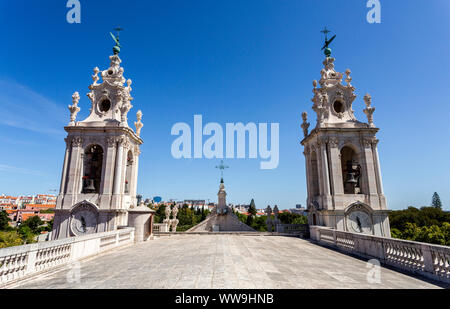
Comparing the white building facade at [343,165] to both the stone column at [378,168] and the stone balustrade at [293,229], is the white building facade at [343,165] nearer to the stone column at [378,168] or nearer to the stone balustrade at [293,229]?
the stone column at [378,168]

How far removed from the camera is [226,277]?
6.19 m

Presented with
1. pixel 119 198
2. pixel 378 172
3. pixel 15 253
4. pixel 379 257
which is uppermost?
pixel 378 172

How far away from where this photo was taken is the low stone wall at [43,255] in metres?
6.93

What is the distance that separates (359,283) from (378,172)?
17925mm

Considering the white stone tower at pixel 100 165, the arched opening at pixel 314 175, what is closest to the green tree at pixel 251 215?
the arched opening at pixel 314 175

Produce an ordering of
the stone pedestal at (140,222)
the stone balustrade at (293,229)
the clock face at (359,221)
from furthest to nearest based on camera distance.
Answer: the stone balustrade at (293,229)
the clock face at (359,221)
the stone pedestal at (140,222)

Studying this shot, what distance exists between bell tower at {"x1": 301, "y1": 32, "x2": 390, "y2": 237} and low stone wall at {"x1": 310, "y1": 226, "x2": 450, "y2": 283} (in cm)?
624

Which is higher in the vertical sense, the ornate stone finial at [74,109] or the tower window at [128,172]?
the ornate stone finial at [74,109]

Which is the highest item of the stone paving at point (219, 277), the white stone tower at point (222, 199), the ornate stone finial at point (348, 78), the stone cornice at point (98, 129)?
the ornate stone finial at point (348, 78)
